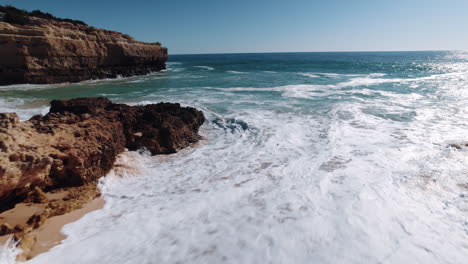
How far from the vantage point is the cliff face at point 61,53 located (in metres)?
16.6

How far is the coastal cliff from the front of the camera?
10.5ft

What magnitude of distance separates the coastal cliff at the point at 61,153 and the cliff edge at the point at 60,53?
1517 centimetres

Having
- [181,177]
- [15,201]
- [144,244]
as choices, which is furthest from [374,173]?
[15,201]

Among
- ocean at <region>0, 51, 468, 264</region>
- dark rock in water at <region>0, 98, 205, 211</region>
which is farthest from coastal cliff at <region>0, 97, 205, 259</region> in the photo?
ocean at <region>0, 51, 468, 264</region>

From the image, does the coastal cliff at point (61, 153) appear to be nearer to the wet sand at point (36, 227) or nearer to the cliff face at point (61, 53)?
the wet sand at point (36, 227)

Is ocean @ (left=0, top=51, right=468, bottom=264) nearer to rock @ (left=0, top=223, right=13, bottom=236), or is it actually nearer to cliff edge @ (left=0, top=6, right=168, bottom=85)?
rock @ (left=0, top=223, right=13, bottom=236)

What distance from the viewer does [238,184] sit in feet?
14.3

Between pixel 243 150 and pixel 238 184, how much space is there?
1686 mm

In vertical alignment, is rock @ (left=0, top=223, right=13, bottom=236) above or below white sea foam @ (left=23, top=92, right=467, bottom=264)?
above

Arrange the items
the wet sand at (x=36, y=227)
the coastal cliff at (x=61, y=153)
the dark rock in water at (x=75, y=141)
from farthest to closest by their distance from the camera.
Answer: the dark rock in water at (x=75, y=141) → the coastal cliff at (x=61, y=153) → the wet sand at (x=36, y=227)

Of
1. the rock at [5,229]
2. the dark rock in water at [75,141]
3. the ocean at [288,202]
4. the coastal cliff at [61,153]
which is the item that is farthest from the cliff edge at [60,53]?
the rock at [5,229]

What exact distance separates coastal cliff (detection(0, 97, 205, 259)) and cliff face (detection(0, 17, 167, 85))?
15174 millimetres

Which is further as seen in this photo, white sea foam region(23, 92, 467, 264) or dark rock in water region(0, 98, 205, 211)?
dark rock in water region(0, 98, 205, 211)

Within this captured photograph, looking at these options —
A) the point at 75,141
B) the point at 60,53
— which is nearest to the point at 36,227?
the point at 75,141
